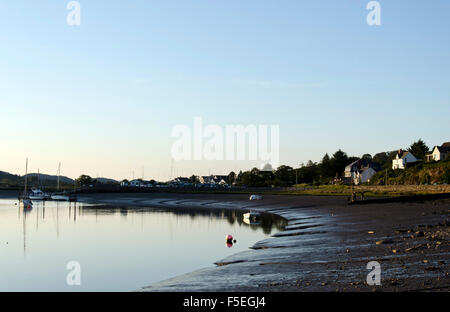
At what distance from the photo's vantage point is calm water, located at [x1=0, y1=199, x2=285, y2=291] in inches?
984

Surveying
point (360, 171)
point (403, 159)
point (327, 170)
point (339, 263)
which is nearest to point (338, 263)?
point (339, 263)

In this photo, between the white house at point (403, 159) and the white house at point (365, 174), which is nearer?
the white house at point (403, 159)

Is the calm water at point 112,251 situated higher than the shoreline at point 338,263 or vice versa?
the shoreline at point 338,263

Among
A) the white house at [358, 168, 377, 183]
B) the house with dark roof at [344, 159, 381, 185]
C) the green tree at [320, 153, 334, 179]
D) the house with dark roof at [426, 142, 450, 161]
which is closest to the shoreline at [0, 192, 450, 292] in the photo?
the house with dark roof at [426, 142, 450, 161]

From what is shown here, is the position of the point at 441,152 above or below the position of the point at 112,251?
above

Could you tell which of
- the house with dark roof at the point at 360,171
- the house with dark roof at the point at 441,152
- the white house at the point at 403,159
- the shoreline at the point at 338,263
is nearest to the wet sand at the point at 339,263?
the shoreline at the point at 338,263

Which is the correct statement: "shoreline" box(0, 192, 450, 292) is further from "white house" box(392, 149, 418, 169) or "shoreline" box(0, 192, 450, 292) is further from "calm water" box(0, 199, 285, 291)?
"white house" box(392, 149, 418, 169)

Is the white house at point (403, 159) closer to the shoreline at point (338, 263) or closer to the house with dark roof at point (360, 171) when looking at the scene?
the house with dark roof at point (360, 171)

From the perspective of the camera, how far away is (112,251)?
35.7m

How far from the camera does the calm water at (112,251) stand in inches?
984

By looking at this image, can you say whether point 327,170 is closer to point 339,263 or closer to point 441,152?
point 441,152
